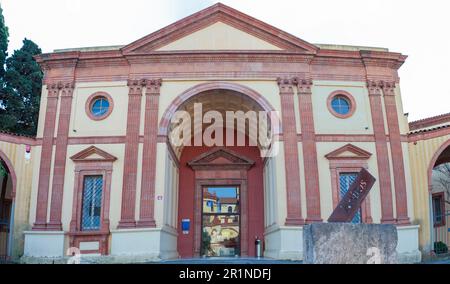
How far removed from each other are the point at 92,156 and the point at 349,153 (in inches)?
452

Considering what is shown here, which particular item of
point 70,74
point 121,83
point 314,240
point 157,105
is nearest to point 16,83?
point 70,74

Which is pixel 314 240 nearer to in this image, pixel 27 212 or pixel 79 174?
pixel 79 174

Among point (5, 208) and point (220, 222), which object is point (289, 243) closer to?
point (220, 222)

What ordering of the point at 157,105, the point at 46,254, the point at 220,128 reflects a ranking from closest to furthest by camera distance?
the point at 46,254 → the point at 157,105 → the point at 220,128

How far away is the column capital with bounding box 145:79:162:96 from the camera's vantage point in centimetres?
1981

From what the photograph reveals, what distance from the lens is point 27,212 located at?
18953 mm

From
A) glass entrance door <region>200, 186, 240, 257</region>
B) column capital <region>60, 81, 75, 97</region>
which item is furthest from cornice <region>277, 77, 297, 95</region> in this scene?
column capital <region>60, 81, 75, 97</region>

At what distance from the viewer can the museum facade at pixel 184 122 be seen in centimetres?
1853

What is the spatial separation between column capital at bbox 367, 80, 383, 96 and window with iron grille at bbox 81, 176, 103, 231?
13.0 metres

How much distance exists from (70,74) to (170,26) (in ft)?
17.1

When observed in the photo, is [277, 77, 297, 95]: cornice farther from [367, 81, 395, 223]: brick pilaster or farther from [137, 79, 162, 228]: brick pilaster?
[137, 79, 162, 228]: brick pilaster

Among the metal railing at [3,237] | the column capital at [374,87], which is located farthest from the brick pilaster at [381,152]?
the metal railing at [3,237]

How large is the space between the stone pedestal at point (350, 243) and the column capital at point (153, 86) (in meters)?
13.0

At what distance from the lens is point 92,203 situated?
62.3ft
